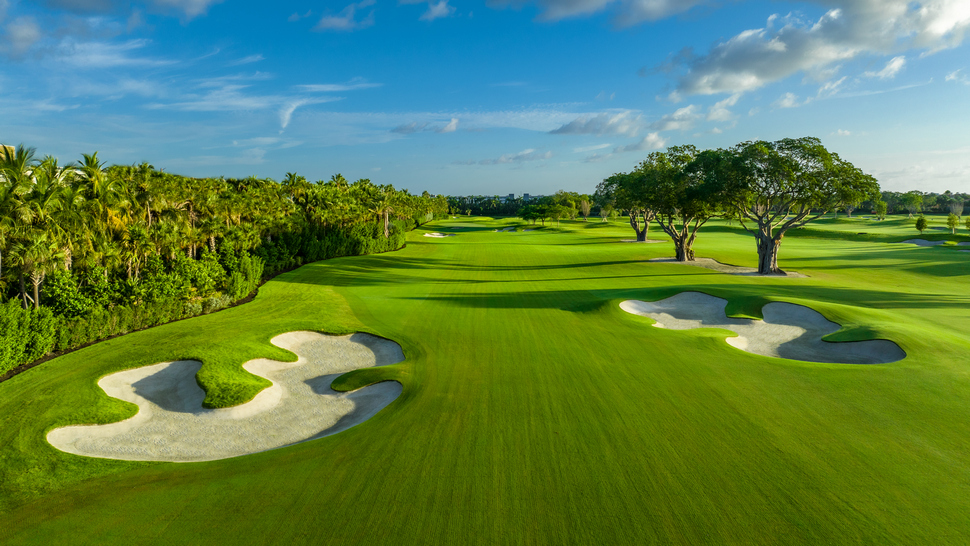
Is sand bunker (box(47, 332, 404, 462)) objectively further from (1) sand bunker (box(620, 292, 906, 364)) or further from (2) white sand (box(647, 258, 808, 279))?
(2) white sand (box(647, 258, 808, 279))

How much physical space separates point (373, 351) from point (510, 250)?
1860 inches

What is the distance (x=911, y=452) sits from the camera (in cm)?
1061

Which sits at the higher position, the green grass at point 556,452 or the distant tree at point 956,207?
the distant tree at point 956,207

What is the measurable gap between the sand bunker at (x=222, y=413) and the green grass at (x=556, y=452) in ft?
2.26

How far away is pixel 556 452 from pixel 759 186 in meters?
37.6

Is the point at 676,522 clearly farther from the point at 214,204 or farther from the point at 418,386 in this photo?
the point at 214,204

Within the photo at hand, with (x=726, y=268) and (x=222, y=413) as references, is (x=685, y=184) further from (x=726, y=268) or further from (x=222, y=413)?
(x=222, y=413)

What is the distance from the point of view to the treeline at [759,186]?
36500 millimetres

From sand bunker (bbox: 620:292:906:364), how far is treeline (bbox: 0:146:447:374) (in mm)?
28997

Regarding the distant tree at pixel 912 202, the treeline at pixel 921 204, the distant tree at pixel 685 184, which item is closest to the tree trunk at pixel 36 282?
the distant tree at pixel 685 184

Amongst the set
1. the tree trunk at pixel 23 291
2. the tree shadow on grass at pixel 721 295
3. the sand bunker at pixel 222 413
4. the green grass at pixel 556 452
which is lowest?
the sand bunker at pixel 222 413

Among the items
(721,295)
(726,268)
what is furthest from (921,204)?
(721,295)

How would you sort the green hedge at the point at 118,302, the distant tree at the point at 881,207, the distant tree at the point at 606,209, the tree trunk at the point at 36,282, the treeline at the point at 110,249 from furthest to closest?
the distant tree at the point at 606,209 → the distant tree at the point at 881,207 → the tree trunk at the point at 36,282 → the treeline at the point at 110,249 → the green hedge at the point at 118,302

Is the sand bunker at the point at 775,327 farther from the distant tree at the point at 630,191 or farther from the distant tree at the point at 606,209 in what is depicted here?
the distant tree at the point at 606,209
